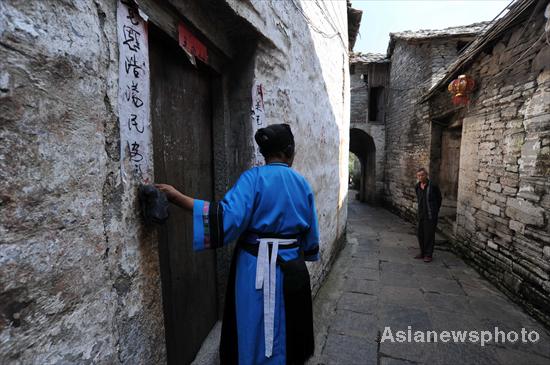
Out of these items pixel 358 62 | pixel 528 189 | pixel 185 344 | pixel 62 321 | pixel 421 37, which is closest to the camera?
pixel 62 321

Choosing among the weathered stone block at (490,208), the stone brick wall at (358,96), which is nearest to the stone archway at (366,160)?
the stone brick wall at (358,96)

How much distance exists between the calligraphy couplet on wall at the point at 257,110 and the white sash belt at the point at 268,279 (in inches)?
33.4

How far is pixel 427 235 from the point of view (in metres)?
5.37

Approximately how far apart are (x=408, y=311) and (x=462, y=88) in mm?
4138

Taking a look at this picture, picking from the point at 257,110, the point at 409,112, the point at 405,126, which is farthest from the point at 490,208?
the point at 405,126

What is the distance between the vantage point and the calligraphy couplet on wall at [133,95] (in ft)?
3.57

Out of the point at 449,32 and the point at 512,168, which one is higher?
the point at 449,32

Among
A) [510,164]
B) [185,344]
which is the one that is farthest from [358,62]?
[185,344]

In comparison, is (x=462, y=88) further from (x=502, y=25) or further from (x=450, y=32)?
(x=450, y=32)

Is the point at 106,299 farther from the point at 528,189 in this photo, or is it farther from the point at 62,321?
the point at 528,189

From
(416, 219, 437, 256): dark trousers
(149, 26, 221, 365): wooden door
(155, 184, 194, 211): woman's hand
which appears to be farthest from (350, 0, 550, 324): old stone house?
(155, 184, 194, 211): woman's hand

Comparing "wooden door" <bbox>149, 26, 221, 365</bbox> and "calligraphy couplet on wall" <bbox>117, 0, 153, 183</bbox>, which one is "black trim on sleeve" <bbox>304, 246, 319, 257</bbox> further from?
"calligraphy couplet on wall" <bbox>117, 0, 153, 183</bbox>

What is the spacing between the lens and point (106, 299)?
3.35 feet

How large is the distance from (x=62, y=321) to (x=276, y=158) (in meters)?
1.14
